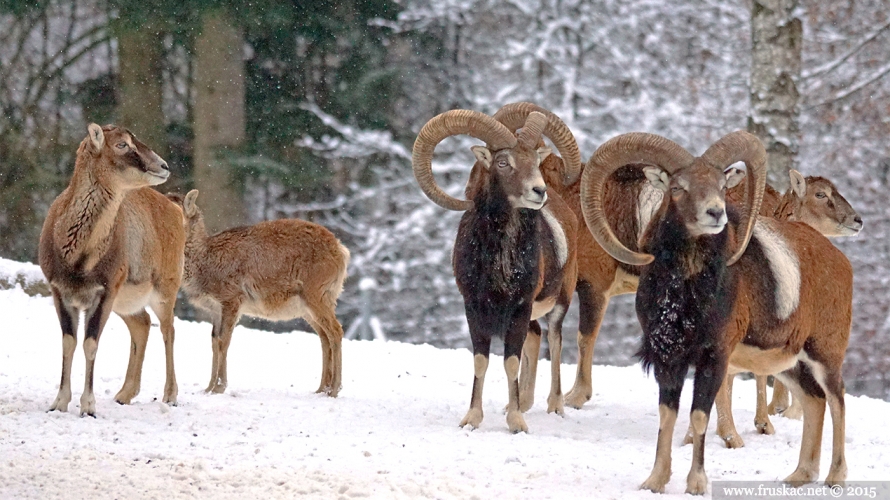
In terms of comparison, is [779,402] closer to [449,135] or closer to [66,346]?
[449,135]

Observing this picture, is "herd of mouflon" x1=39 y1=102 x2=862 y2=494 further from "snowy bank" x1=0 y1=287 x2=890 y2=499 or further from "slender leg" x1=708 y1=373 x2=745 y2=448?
"snowy bank" x1=0 y1=287 x2=890 y2=499

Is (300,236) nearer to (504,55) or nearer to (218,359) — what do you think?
(218,359)

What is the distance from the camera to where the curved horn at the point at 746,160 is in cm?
700

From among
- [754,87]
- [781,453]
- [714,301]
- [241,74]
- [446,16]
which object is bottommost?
[781,453]

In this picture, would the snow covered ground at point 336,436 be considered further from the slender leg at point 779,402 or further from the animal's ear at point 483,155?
the animal's ear at point 483,155

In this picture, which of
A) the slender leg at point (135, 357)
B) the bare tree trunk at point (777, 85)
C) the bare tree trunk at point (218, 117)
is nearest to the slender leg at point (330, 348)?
the slender leg at point (135, 357)

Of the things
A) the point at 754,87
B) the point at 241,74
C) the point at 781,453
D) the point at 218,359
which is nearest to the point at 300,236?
the point at 218,359

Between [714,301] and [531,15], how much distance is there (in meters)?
15.8

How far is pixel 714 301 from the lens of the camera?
264 inches

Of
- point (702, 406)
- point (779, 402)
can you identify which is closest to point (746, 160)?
point (702, 406)

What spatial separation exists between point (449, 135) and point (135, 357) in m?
3.39

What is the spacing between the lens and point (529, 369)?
32.2ft

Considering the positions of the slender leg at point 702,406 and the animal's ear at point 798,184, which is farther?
the animal's ear at point 798,184

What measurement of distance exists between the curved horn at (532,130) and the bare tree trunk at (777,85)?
17.6ft
